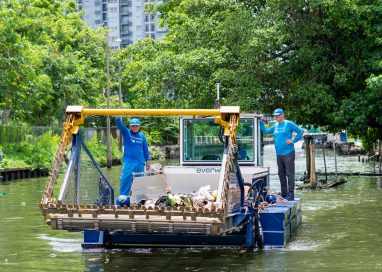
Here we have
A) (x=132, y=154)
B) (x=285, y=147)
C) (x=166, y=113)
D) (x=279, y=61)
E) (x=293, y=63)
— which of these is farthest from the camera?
(x=279, y=61)

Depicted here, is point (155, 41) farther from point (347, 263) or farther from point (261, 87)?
point (347, 263)

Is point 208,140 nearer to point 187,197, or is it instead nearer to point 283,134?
point 283,134

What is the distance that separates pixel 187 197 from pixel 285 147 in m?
4.25

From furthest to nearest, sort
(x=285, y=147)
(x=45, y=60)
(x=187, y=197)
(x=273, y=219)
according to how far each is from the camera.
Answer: (x=45, y=60) < (x=285, y=147) < (x=273, y=219) < (x=187, y=197)

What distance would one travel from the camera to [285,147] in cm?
1812

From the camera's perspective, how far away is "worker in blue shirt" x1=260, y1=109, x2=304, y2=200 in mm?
17969

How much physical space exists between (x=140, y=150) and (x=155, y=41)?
87.9ft

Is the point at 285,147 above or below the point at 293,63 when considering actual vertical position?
below

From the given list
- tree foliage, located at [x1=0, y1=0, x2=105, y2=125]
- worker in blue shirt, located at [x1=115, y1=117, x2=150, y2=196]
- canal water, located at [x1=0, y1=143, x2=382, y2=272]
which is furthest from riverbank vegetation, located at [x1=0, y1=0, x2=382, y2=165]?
worker in blue shirt, located at [x1=115, y1=117, x2=150, y2=196]

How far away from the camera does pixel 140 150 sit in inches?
651

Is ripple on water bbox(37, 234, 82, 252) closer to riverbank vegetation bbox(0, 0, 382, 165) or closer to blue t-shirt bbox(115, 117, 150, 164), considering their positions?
blue t-shirt bbox(115, 117, 150, 164)

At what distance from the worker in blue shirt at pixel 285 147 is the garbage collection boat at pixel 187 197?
47 cm

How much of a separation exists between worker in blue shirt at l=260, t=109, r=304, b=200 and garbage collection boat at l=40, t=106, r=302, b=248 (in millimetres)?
466

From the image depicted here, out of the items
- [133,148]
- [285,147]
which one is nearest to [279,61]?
[285,147]
